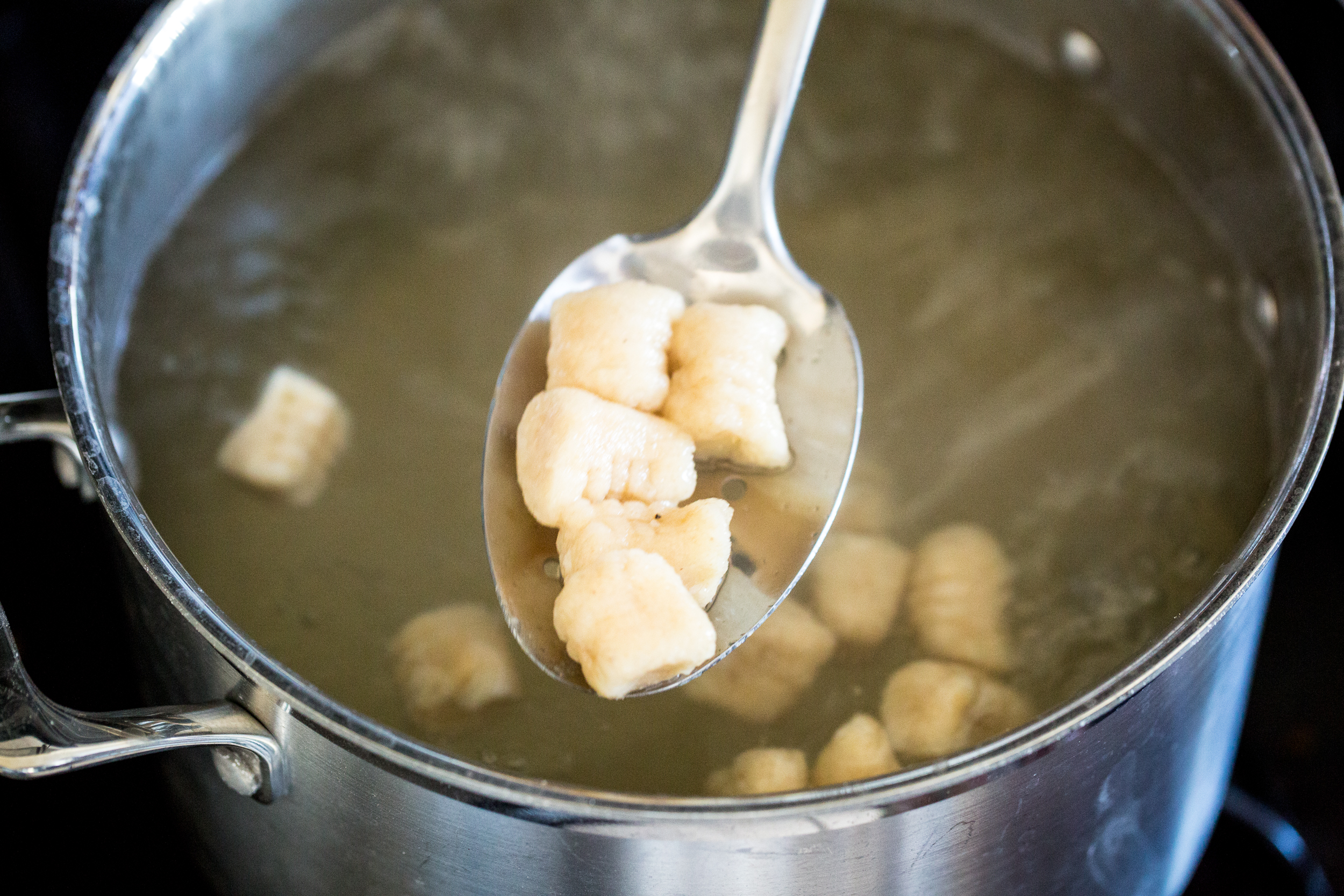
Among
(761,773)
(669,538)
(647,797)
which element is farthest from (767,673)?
(647,797)

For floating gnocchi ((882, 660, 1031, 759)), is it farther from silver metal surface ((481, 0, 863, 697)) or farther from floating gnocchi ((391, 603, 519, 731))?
floating gnocchi ((391, 603, 519, 731))

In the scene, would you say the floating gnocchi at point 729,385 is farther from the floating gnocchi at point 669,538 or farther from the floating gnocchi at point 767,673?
the floating gnocchi at point 767,673

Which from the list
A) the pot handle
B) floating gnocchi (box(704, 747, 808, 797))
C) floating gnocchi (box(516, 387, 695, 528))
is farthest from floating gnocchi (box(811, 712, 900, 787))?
the pot handle

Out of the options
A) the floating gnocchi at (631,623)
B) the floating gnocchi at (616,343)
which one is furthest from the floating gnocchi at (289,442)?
the floating gnocchi at (631,623)

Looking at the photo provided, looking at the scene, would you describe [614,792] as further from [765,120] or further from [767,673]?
[765,120]

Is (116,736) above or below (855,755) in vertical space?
above
